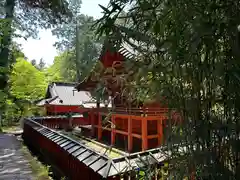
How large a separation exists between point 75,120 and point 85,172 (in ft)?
35.6

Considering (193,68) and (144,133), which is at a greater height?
(193,68)

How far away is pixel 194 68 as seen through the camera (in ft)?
3.52

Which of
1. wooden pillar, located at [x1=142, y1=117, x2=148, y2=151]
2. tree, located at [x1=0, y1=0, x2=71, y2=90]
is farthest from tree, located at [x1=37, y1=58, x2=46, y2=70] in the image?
wooden pillar, located at [x1=142, y1=117, x2=148, y2=151]

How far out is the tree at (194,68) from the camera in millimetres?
918

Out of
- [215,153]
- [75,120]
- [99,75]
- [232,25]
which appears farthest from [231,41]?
[75,120]

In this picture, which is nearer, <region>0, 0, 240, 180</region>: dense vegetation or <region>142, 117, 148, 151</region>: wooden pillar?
<region>0, 0, 240, 180</region>: dense vegetation

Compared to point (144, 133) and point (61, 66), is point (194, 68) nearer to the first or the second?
point (144, 133)

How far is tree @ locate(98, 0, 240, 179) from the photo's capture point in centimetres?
92

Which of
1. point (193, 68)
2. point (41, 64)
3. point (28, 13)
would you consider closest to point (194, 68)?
point (193, 68)

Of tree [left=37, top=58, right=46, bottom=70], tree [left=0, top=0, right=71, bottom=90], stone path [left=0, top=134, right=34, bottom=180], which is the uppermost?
tree [left=37, top=58, right=46, bottom=70]

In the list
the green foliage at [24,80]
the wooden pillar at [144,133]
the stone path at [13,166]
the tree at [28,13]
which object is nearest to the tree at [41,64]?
the green foliage at [24,80]

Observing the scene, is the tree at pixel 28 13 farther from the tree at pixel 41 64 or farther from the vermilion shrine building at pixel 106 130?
the tree at pixel 41 64

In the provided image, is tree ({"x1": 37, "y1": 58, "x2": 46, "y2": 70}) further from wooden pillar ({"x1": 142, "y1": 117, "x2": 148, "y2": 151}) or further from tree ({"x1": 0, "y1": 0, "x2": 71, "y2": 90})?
wooden pillar ({"x1": 142, "y1": 117, "x2": 148, "y2": 151})

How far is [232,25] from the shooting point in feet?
2.83
